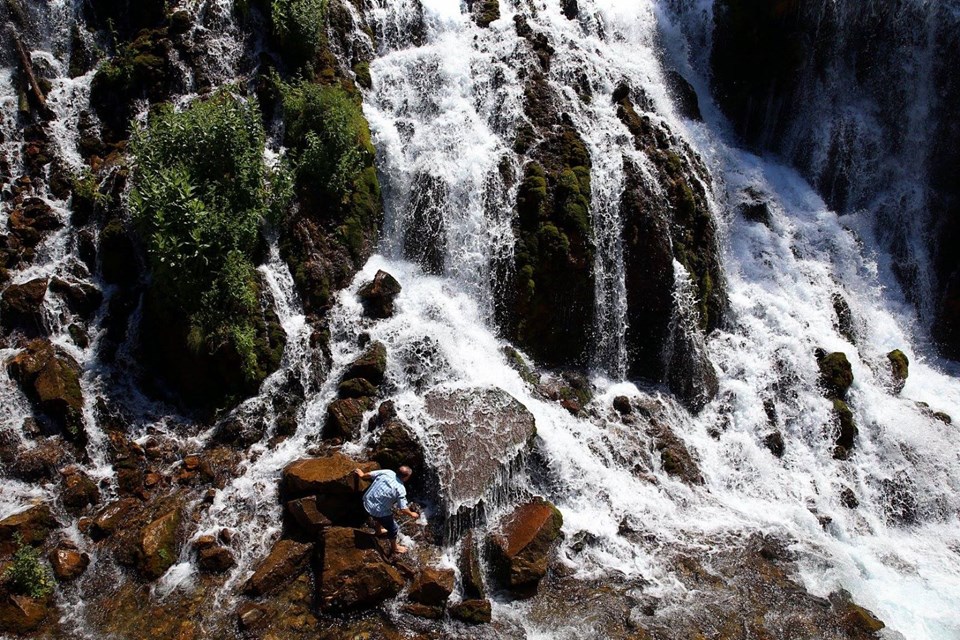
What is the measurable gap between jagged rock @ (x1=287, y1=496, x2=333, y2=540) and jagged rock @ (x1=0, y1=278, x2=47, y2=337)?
5.57m

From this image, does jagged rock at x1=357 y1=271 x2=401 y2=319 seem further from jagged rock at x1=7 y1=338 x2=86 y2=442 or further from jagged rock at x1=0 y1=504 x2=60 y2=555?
jagged rock at x1=0 y1=504 x2=60 y2=555

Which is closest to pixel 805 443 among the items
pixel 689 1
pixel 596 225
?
pixel 596 225

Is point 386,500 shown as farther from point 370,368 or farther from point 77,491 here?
point 77,491

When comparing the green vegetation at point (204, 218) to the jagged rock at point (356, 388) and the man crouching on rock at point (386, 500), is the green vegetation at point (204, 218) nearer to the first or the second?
the jagged rock at point (356, 388)

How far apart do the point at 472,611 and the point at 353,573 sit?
5.60 ft

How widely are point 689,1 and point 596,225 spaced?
10966mm

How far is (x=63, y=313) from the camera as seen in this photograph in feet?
36.0

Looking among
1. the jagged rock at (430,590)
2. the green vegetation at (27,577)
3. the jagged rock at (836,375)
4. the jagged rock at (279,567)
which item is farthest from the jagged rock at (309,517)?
the jagged rock at (836,375)

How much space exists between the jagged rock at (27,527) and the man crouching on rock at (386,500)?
15.0ft

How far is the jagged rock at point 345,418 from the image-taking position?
1055 cm

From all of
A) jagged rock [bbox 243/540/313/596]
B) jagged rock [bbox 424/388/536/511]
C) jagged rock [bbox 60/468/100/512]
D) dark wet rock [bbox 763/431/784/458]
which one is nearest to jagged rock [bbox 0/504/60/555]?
jagged rock [bbox 60/468/100/512]

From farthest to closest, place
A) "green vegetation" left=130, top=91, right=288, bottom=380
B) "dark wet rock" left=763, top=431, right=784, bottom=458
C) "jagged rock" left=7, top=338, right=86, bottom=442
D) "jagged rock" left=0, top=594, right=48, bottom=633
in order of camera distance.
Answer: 1. "dark wet rock" left=763, top=431, right=784, bottom=458
2. "green vegetation" left=130, top=91, right=288, bottom=380
3. "jagged rock" left=7, top=338, right=86, bottom=442
4. "jagged rock" left=0, top=594, right=48, bottom=633

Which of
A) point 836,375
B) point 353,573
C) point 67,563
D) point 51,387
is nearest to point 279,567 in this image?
point 353,573

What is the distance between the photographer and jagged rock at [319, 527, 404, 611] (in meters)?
8.41
